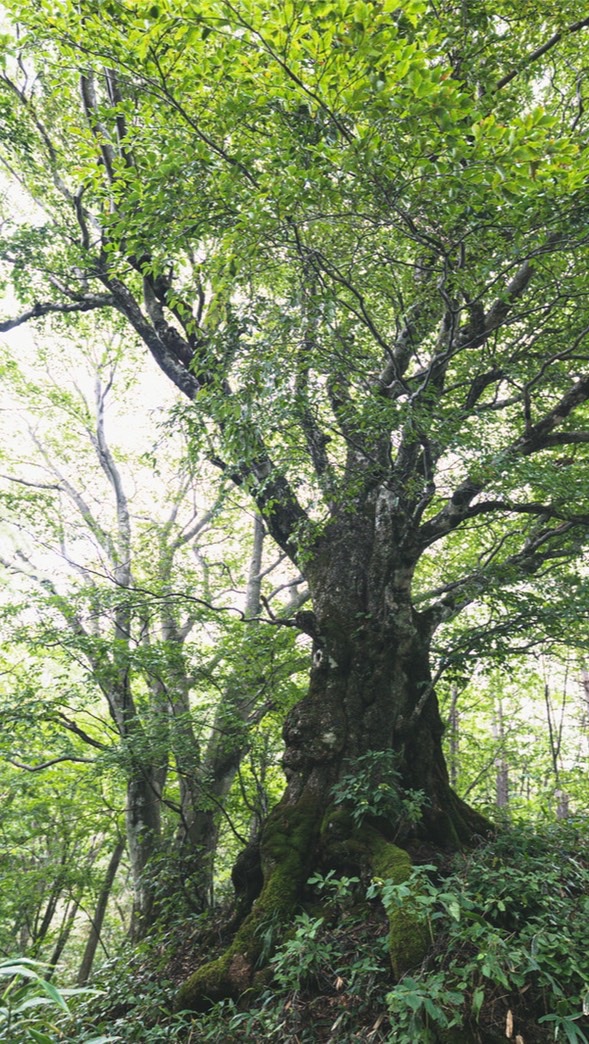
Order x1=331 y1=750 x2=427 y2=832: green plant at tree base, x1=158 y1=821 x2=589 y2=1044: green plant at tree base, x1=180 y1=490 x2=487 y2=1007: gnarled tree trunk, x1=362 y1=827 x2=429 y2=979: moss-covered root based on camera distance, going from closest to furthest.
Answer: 1. x1=158 y1=821 x2=589 y2=1044: green plant at tree base
2. x1=362 y1=827 x2=429 y2=979: moss-covered root
3. x1=180 y1=490 x2=487 y2=1007: gnarled tree trunk
4. x1=331 y1=750 x2=427 y2=832: green plant at tree base

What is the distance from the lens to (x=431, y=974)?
273cm

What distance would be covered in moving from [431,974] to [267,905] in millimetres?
1860

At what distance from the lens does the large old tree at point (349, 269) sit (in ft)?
10.4

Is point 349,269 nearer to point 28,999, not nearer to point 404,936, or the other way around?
point 404,936

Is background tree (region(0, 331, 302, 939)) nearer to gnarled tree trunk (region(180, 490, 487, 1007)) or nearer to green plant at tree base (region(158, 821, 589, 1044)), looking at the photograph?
gnarled tree trunk (region(180, 490, 487, 1007))

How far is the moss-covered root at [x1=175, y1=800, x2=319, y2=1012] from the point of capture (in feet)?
12.6

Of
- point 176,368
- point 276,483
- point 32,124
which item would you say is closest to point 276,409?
point 276,483

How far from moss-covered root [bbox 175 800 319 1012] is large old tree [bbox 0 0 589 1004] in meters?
0.02

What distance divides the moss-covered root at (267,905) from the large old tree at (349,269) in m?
0.02

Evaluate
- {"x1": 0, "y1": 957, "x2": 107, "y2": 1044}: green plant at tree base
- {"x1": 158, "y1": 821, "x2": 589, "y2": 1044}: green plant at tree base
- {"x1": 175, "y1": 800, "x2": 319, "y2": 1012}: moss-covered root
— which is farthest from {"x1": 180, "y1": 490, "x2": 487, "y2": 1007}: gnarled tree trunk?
{"x1": 0, "y1": 957, "x2": 107, "y2": 1044}: green plant at tree base

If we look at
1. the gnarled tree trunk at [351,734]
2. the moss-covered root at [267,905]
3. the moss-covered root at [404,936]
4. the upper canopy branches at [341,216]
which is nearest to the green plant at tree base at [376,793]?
the gnarled tree trunk at [351,734]

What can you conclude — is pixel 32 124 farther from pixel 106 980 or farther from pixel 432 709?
pixel 106 980

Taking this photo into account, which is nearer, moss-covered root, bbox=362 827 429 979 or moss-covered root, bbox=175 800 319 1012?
moss-covered root, bbox=362 827 429 979

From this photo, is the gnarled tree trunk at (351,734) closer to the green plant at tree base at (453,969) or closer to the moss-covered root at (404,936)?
the moss-covered root at (404,936)
